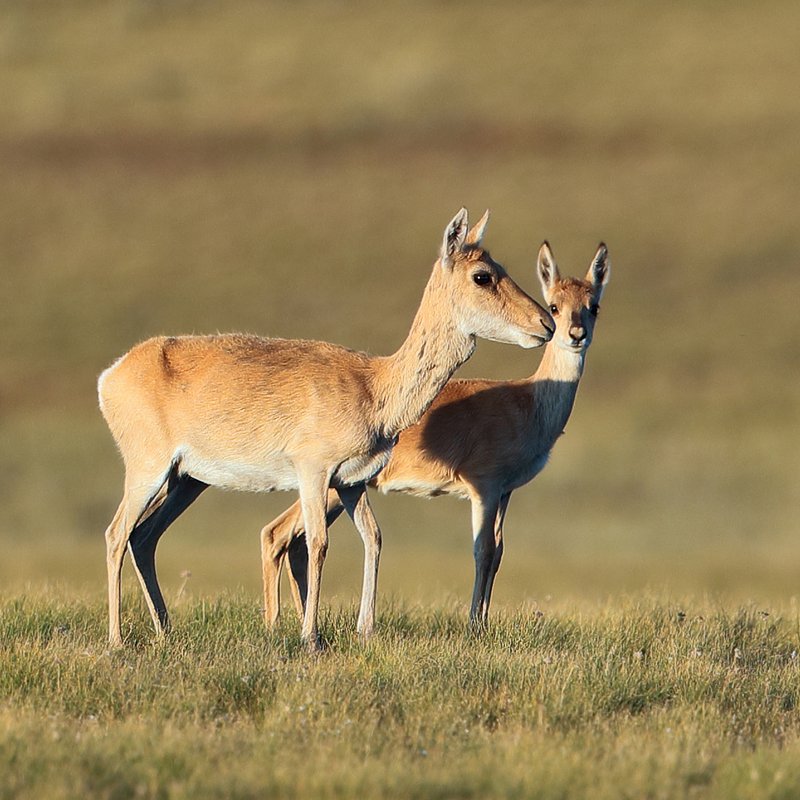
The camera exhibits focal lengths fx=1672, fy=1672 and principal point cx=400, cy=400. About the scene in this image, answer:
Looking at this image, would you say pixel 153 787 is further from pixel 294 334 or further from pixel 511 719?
pixel 294 334

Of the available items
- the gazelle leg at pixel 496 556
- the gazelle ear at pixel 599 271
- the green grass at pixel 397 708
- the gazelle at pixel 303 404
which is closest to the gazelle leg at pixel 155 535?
the gazelle at pixel 303 404

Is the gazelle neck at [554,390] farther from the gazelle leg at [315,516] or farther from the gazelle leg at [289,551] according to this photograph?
the gazelle leg at [315,516]

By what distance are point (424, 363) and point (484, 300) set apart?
55 centimetres

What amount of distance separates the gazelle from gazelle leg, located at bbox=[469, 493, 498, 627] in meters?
1.29

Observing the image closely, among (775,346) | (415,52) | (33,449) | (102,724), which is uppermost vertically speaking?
(415,52)

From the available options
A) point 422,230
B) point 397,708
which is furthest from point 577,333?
point 422,230

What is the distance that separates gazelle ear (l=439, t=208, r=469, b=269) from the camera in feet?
34.0

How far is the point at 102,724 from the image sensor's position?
8016 millimetres

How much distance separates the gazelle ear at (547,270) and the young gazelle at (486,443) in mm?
122

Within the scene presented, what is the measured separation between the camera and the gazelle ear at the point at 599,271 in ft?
42.1

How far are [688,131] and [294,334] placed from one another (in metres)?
15.7

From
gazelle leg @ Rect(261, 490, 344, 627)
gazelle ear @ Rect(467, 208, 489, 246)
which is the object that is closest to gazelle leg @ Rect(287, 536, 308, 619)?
gazelle leg @ Rect(261, 490, 344, 627)

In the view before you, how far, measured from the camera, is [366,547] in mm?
10656

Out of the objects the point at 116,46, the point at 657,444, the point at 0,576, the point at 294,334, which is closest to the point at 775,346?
the point at 657,444
